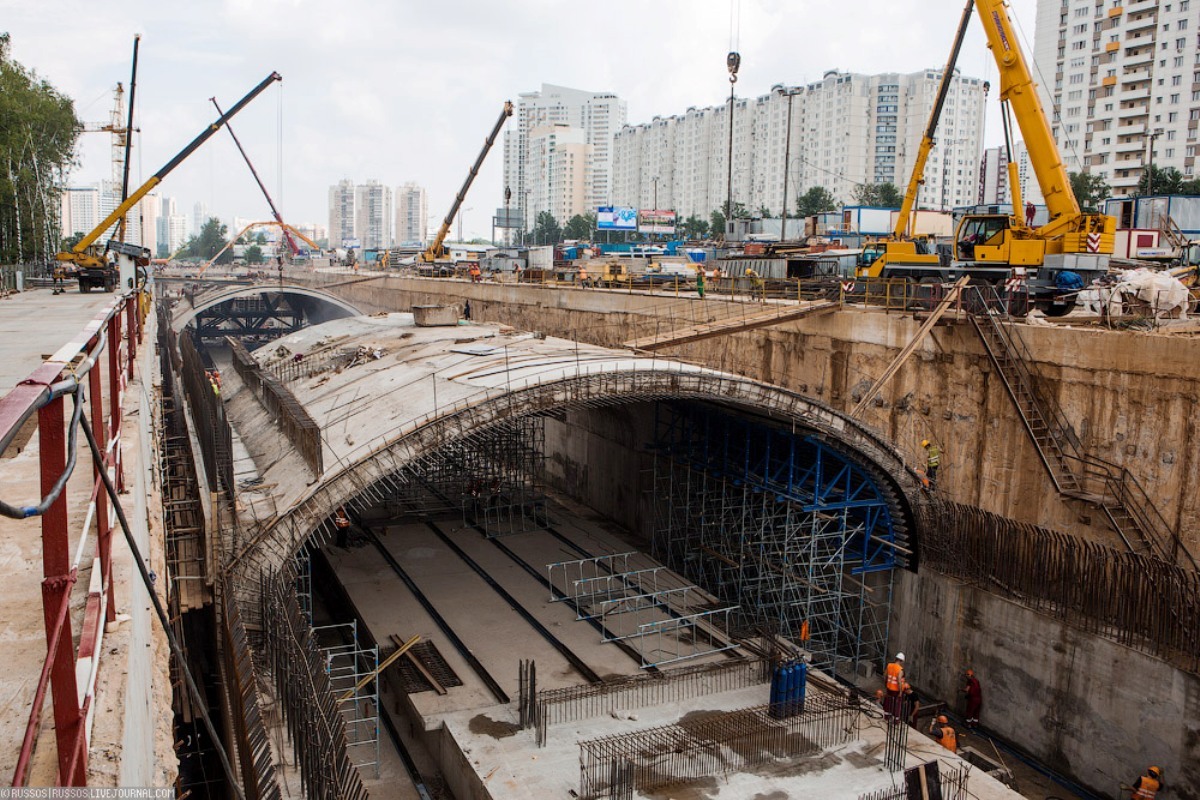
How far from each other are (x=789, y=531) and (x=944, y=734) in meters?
4.99

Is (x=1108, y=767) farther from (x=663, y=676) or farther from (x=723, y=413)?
(x=723, y=413)

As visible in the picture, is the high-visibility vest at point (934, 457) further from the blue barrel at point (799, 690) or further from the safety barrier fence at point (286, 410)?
the safety barrier fence at point (286, 410)

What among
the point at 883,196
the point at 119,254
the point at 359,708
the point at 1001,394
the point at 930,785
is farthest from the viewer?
the point at 883,196

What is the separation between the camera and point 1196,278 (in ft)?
80.5

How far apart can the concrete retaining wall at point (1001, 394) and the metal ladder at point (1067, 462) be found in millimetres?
222

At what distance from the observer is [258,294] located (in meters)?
59.9

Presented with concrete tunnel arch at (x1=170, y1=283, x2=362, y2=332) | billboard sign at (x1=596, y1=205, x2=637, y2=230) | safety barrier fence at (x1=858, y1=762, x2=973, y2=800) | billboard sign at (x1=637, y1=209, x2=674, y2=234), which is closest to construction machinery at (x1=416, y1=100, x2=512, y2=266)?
concrete tunnel arch at (x1=170, y1=283, x2=362, y2=332)

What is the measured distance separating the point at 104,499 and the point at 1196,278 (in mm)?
26907

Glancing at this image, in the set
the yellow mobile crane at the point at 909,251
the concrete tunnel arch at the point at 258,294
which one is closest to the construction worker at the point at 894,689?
the yellow mobile crane at the point at 909,251

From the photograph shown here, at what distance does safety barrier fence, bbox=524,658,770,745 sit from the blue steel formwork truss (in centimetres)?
190

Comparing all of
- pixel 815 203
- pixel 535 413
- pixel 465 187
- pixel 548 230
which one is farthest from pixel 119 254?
pixel 548 230

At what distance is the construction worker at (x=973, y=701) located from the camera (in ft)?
54.5

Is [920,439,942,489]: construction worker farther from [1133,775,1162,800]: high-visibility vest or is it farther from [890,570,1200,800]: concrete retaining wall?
[1133,775,1162,800]: high-visibility vest

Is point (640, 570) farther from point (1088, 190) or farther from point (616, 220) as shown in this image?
point (616, 220)
